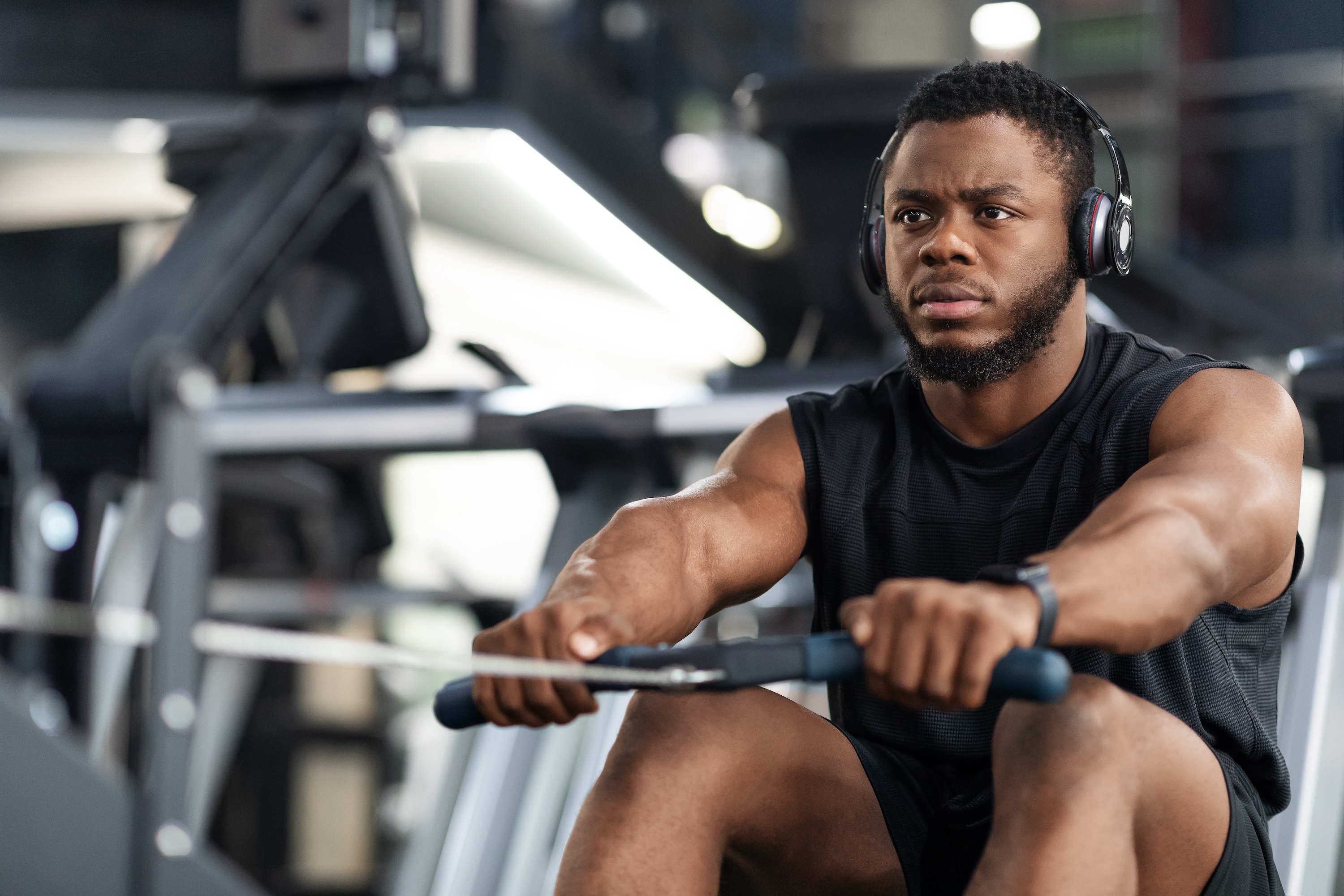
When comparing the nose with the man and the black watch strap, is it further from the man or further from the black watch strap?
the black watch strap

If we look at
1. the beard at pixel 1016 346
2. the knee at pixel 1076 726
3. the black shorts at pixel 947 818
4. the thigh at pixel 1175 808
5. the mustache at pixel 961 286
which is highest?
the mustache at pixel 961 286

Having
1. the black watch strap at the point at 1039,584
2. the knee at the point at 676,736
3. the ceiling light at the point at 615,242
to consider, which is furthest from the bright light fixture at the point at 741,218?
the black watch strap at the point at 1039,584

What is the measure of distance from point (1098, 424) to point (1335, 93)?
5.25 meters

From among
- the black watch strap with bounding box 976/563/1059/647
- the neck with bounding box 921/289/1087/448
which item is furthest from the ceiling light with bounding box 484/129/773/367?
the black watch strap with bounding box 976/563/1059/647

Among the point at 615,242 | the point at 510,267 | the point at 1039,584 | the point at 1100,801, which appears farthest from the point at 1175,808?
the point at 510,267

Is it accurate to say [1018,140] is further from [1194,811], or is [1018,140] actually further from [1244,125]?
[1244,125]

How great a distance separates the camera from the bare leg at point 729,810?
3.25ft

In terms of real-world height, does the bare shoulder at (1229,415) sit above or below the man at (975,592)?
above

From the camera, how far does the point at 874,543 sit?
49.0 inches

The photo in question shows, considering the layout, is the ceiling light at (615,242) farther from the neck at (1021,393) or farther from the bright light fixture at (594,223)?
the neck at (1021,393)

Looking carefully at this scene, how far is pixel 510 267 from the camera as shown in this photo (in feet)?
14.5

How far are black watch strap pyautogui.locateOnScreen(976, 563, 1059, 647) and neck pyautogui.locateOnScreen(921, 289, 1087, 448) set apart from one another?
0.35 metres

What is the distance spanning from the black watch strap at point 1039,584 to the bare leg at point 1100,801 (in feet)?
0.29

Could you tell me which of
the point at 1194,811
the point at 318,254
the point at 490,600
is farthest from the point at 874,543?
the point at 490,600
